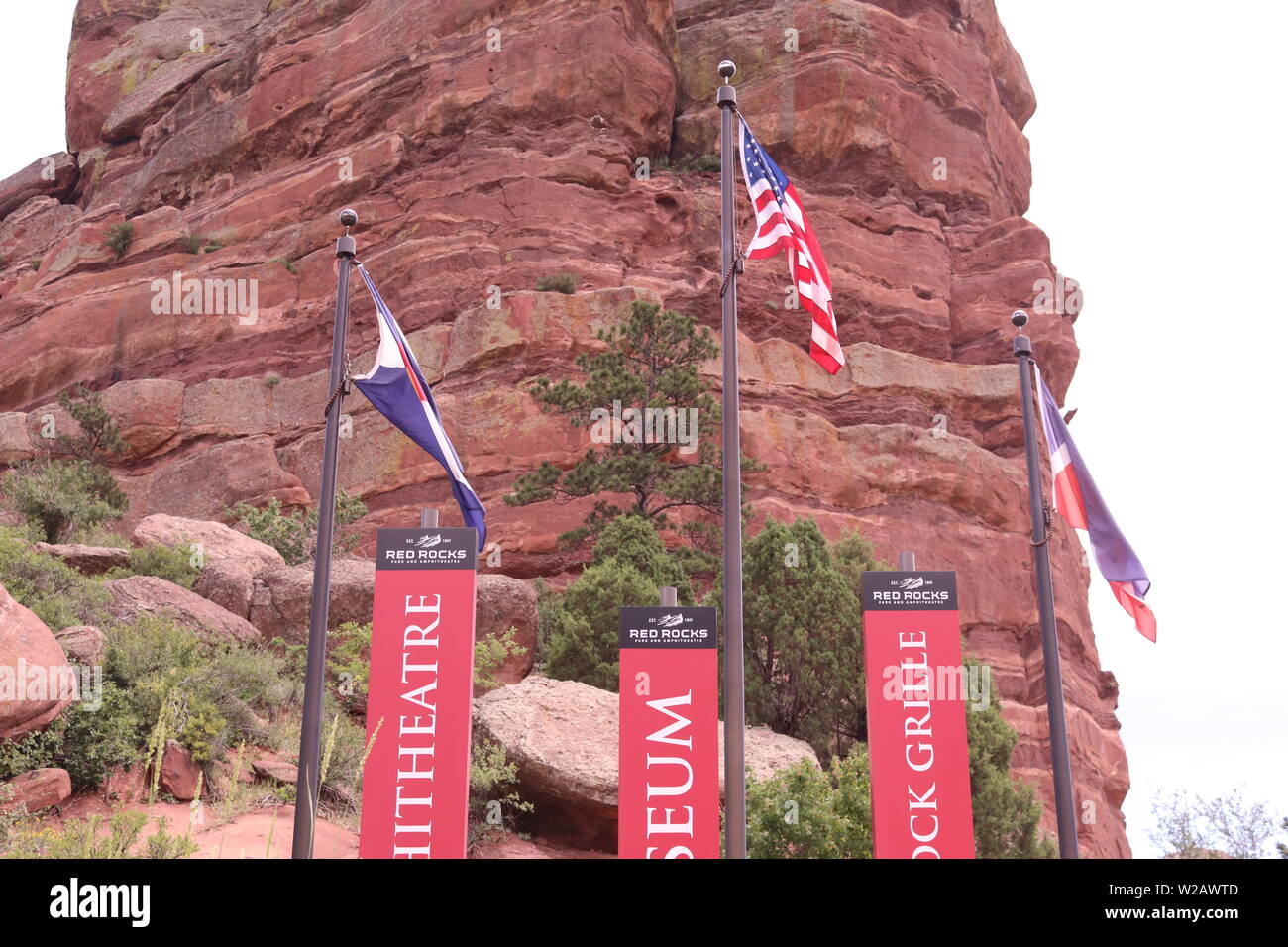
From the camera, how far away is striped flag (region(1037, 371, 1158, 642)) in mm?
→ 12883

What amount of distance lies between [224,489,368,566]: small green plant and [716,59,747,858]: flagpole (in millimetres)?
17072

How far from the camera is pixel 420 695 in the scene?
10.5 m

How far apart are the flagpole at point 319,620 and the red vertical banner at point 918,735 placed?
196 inches

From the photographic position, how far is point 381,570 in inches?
426

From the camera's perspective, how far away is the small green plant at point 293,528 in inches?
1114

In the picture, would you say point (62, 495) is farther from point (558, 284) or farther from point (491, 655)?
point (491, 655)

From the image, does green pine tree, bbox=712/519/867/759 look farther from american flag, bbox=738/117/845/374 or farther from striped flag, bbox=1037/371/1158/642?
american flag, bbox=738/117/845/374

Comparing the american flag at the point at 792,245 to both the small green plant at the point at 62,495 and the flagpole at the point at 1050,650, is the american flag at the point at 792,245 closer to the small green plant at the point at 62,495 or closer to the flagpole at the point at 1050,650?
the flagpole at the point at 1050,650

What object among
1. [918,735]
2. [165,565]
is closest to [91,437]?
[165,565]

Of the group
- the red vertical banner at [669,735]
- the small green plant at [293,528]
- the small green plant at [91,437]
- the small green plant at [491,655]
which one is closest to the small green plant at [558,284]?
the small green plant at [293,528]

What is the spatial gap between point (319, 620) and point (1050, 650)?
23.7 feet

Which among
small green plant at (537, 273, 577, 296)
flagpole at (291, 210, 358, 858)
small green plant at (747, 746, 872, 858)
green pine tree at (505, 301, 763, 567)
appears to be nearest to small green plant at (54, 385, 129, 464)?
small green plant at (537, 273, 577, 296)
